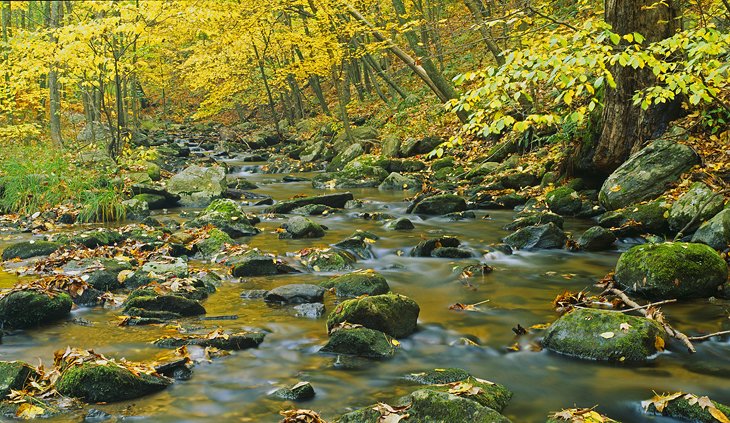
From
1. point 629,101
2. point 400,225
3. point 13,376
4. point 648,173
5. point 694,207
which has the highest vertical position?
point 629,101

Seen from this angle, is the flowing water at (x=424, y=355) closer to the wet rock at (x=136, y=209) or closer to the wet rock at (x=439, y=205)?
the wet rock at (x=439, y=205)

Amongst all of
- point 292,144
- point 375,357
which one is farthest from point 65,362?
point 292,144

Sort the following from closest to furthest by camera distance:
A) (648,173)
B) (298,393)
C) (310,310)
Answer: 1. (298,393)
2. (310,310)
3. (648,173)

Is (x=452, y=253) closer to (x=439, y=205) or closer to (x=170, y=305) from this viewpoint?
(x=439, y=205)

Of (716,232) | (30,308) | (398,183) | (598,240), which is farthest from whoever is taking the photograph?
(398,183)

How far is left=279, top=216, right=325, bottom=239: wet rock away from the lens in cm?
1027

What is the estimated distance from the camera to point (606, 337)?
491cm

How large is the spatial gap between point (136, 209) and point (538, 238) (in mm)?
8450

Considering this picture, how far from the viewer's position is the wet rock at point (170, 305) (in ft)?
20.0

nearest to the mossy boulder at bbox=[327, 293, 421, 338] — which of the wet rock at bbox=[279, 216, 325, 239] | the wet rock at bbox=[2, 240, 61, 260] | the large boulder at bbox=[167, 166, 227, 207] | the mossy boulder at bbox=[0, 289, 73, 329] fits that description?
the mossy boulder at bbox=[0, 289, 73, 329]

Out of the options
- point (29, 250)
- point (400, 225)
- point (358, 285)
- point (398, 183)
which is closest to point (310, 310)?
point (358, 285)

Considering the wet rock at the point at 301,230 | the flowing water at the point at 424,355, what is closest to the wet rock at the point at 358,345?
the flowing water at the point at 424,355

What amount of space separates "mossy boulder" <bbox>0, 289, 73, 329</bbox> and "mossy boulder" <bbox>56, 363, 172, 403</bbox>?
6.17 feet

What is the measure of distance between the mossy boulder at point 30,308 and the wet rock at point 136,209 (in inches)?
261
